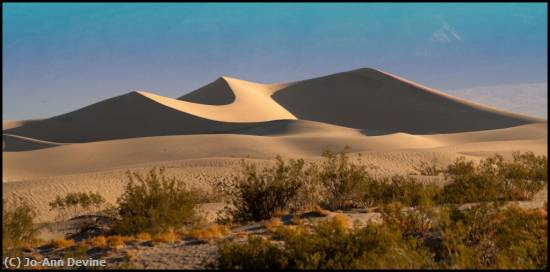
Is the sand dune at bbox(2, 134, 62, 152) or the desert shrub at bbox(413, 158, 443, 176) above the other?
the sand dune at bbox(2, 134, 62, 152)

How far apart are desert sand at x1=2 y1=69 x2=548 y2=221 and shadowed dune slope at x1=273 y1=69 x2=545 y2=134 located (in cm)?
15

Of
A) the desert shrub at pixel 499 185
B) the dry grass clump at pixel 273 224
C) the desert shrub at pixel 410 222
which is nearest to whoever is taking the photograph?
the desert shrub at pixel 410 222

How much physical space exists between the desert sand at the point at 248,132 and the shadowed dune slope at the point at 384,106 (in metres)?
0.15

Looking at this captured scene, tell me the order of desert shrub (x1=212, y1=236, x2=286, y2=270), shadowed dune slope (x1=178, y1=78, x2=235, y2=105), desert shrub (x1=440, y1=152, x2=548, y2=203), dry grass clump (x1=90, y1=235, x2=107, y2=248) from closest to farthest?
desert shrub (x1=212, y1=236, x2=286, y2=270)
dry grass clump (x1=90, y1=235, x2=107, y2=248)
desert shrub (x1=440, y1=152, x2=548, y2=203)
shadowed dune slope (x1=178, y1=78, x2=235, y2=105)

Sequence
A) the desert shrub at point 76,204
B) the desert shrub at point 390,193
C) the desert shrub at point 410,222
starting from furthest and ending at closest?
the desert shrub at point 76,204 → the desert shrub at point 390,193 → the desert shrub at point 410,222

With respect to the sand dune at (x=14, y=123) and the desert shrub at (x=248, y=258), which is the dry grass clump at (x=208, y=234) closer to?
the desert shrub at (x=248, y=258)

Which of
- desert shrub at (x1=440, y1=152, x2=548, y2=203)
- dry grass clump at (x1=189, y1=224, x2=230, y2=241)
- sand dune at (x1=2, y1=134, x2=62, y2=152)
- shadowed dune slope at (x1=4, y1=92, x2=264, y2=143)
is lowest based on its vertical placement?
dry grass clump at (x1=189, y1=224, x2=230, y2=241)

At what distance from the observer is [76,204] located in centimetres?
2277

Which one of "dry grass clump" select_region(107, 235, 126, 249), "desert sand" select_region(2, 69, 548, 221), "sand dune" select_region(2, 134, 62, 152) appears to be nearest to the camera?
"dry grass clump" select_region(107, 235, 126, 249)

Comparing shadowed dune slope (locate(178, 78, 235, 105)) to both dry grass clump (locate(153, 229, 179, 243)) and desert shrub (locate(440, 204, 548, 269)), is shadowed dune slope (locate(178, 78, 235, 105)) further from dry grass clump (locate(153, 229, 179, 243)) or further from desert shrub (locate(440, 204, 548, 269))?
desert shrub (locate(440, 204, 548, 269))

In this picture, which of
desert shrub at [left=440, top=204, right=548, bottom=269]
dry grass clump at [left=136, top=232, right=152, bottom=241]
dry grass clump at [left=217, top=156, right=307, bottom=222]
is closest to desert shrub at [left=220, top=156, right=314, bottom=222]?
dry grass clump at [left=217, top=156, right=307, bottom=222]

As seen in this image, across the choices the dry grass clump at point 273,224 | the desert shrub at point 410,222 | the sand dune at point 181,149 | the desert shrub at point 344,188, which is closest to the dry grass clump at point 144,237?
the dry grass clump at point 273,224

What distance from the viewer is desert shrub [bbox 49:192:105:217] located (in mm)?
22484

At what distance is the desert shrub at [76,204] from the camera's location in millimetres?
22484
